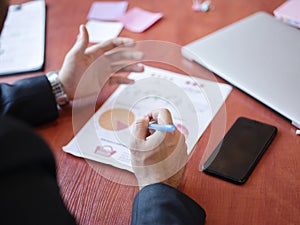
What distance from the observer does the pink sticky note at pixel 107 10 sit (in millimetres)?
1239

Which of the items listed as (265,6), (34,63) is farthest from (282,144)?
(34,63)

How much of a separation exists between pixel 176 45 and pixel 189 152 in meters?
0.38

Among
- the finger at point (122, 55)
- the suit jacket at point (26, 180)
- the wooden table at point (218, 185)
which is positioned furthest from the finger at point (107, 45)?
the suit jacket at point (26, 180)

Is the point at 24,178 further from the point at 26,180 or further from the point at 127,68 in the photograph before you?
the point at 127,68

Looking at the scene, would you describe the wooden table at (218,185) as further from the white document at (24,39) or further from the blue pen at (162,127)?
the white document at (24,39)

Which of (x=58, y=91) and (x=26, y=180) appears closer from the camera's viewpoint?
(x=26, y=180)

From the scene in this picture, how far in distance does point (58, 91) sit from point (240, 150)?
17.0 inches

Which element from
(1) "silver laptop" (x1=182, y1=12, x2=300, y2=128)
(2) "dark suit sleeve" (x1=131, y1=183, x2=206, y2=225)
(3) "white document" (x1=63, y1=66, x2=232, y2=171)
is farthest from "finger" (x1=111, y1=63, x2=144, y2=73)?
(2) "dark suit sleeve" (x1=131, y1=183, x2=206, y2=225)

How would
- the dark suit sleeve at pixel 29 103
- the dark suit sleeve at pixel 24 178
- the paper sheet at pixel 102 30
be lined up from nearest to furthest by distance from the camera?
the dark suit sleeve at pixel 24 178
the dark suit sleeve at pixel 29 103
the paper sheet at pixel 102 30

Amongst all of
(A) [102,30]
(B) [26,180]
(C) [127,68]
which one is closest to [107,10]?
(A) [102,30]

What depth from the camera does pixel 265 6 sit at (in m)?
1.18

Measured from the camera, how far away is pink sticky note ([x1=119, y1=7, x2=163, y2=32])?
3.81ft

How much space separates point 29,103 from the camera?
911 millimetres

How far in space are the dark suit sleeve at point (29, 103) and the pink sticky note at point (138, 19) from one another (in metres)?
0.36
